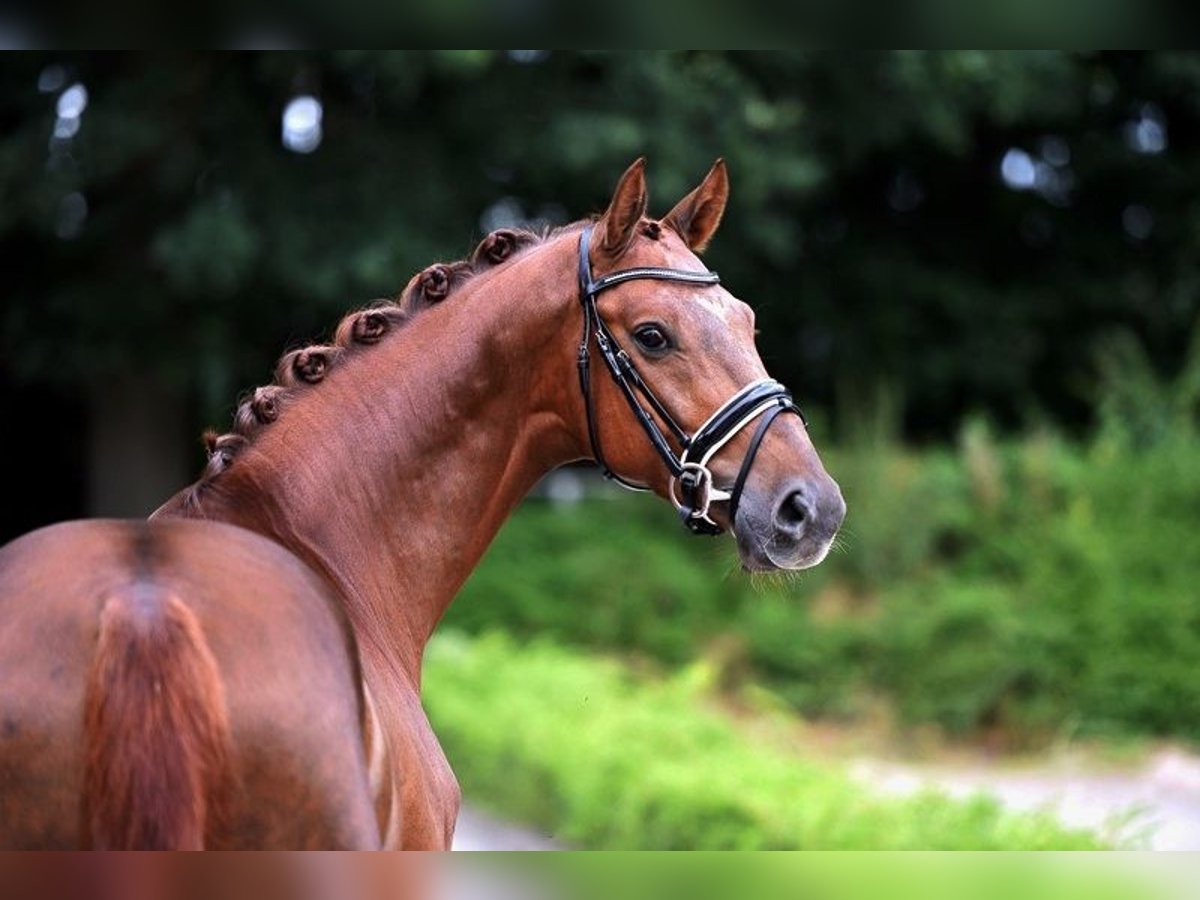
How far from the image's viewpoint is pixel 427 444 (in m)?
3.41

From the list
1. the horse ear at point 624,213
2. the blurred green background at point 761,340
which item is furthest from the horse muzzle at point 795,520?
the blurred green background at point 761,340

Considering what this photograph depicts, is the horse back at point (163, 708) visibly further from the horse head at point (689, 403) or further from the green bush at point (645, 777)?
the green bush at point (645, 777)

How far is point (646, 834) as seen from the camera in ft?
24.0

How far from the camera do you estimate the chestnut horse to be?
7.25 ft

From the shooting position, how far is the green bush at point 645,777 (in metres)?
6.43

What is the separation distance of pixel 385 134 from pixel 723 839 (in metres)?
9.40

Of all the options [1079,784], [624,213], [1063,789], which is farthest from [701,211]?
[1079,784]

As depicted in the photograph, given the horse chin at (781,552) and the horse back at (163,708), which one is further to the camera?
the horse chin at (781,552)

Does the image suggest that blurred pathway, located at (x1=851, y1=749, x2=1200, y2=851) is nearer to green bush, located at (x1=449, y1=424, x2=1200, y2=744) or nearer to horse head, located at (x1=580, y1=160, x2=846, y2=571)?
green bush, located at (x1=449, y1=424, x2=1200, y2=744)

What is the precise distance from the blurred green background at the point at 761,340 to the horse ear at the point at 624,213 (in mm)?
6043

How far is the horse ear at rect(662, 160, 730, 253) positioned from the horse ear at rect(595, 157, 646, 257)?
29 centimetres

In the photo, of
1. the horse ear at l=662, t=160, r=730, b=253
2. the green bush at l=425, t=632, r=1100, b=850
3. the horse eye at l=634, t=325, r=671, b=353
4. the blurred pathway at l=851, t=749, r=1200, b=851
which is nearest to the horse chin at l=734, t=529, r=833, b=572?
the horse eye at l=634, t=325, r=671, b=353

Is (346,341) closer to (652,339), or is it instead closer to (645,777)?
(652,339)

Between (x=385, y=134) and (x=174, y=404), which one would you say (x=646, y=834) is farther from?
(x=174, y=404)
